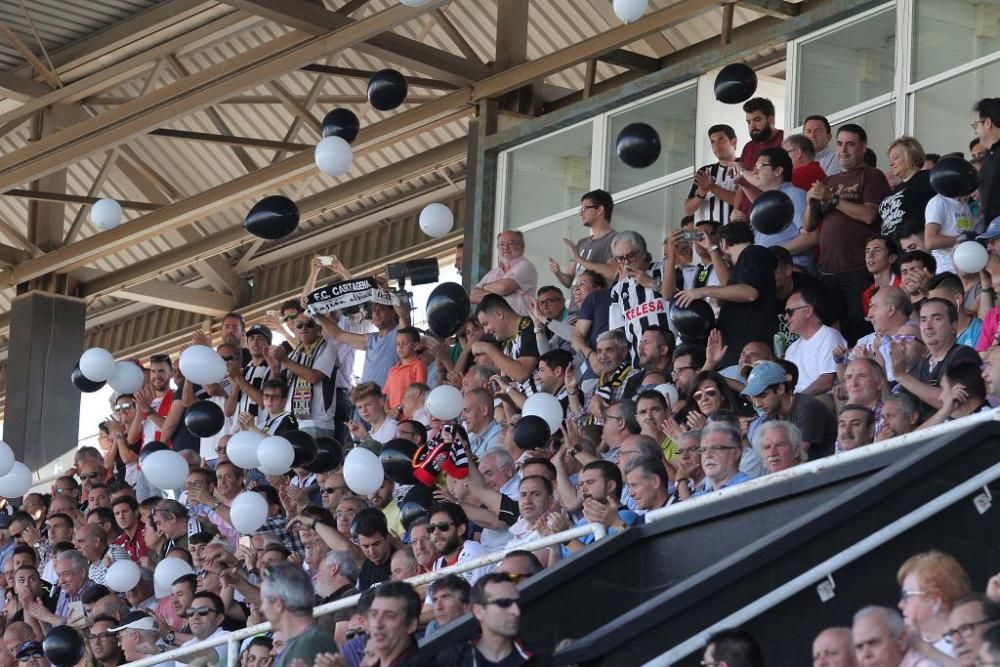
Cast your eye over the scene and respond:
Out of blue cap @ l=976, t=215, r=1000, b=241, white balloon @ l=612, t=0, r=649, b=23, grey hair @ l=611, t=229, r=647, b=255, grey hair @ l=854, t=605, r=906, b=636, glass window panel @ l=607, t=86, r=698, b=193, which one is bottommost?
grey hair @ l=854, t=605, r=906, b=636

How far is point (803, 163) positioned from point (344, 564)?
12.5ft

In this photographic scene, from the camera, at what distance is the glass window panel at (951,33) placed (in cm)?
1177

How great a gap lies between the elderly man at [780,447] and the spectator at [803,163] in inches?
138

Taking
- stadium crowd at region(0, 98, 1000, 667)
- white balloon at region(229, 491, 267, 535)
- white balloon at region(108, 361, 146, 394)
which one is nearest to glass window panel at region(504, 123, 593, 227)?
stadium crowd at region(0, 98, 1000, 667)

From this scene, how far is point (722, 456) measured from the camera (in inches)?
297

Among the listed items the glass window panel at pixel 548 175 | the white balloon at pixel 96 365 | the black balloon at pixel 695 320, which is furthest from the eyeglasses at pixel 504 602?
the glass window panel at pixel 548 175

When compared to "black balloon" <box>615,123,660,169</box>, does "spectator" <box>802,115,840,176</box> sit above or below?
below

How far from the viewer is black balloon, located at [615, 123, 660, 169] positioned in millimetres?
11547

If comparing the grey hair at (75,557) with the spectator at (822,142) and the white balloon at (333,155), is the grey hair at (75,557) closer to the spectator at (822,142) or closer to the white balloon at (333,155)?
the white balloon at (333,155)

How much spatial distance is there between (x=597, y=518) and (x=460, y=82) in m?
8.73

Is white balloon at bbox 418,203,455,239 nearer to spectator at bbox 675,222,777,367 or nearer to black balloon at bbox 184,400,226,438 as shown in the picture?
black balloon at bbox 184,400,226,438

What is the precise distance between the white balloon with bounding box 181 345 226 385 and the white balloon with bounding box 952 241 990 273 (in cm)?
559

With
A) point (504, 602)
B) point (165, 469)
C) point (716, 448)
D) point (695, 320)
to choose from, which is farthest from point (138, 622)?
point (504, 602)

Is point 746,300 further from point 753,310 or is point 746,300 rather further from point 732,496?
point 732,496
